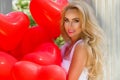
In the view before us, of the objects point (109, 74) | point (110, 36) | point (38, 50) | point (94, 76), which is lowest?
point (109, 74)

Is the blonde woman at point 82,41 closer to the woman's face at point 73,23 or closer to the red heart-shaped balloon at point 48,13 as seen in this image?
the woman's face at point 73,23

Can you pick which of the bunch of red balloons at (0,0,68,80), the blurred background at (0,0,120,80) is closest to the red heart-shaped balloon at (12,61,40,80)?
the bunch of red balloons at (0,0,68,80)

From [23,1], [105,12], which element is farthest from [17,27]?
[23,1]

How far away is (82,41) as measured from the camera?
1469 millimetres

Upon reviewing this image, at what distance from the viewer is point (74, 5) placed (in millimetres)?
1480

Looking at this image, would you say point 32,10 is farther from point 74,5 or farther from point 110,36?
point 110,36

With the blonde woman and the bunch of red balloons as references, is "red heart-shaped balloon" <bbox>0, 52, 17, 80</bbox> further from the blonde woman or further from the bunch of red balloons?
the blonde woman

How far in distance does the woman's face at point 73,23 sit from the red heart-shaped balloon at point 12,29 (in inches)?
11.1

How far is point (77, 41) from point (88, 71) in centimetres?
15

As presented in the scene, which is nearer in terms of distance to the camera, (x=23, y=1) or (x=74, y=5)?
(x=74, y=5)

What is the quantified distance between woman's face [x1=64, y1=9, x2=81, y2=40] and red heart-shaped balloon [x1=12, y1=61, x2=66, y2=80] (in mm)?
168

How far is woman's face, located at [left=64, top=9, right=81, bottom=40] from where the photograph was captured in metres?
1.47

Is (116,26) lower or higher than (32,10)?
lower

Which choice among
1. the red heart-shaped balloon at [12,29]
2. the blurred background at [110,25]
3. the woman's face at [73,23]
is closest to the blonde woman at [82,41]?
the woman's face at [73,23]
